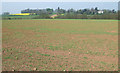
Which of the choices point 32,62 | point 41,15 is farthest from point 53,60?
point 41,15

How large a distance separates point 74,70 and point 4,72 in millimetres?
2116

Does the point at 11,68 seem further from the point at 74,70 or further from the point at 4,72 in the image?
the point at 74,70

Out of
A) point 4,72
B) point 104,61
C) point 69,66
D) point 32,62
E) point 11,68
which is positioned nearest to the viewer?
point 4,72

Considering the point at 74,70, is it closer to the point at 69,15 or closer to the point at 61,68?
the point at 61,68

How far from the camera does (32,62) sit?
527 cm

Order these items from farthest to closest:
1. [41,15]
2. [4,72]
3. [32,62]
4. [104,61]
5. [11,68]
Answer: [41,15] < [104,61] < [32,62] < [11,68] < [4,72]

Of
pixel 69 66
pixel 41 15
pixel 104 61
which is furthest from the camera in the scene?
pixel 41 15

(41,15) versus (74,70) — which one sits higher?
(41,15)

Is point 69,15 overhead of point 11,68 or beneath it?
overhead

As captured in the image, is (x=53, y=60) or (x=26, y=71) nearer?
(x=26, y=71)

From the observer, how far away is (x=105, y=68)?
4.80 metres

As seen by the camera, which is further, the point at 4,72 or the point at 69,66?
the point at 69,66

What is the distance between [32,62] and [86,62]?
199 cm

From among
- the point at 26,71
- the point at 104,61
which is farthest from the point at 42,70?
the point at 104,61
